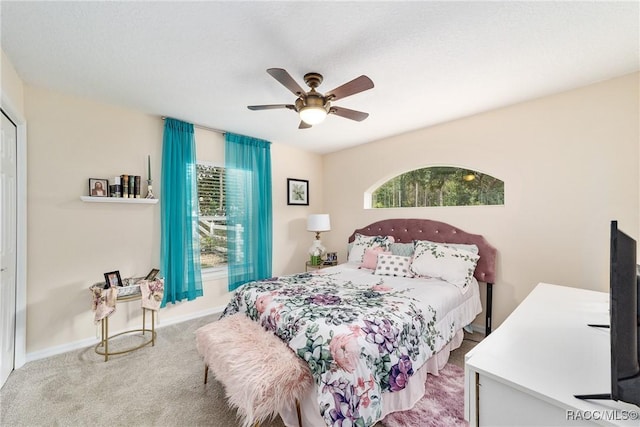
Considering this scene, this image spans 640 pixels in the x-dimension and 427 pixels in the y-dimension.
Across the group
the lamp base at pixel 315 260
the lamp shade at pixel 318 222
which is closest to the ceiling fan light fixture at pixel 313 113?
the lamp shade at pixel 318 222

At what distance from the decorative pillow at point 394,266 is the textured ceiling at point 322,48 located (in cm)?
→ 168

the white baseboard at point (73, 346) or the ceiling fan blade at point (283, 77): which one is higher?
the ceiling fan blade at point (283, 77)

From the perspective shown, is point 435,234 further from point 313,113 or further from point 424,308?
point 313,113

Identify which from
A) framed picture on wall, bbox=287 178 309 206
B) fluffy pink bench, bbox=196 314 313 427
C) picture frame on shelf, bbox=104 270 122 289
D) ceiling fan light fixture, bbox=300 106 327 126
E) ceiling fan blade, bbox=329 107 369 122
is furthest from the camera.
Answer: framed picture on wall, bbox=287 178 309 206

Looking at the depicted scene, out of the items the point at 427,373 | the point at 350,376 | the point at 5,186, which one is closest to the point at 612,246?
the point at 350,376

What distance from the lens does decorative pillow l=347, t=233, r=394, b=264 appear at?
361 cm

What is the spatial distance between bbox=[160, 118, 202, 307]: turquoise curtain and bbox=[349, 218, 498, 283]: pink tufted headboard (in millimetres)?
2345

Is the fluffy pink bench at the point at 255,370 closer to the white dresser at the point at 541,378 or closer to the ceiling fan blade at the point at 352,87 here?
the white dresser at the point at 541,378

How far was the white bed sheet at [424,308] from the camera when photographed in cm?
170

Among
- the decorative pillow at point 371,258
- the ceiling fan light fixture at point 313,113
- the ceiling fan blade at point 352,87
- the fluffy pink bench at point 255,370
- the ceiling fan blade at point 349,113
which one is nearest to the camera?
the fluffy pink bench at point 255,370

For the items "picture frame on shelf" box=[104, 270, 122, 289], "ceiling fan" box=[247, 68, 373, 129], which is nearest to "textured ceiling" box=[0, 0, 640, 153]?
"ceiling fan" box=[247, 68, 373, 129]

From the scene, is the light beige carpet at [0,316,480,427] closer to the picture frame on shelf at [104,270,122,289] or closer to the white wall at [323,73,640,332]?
the picture frame on shelf at [104,270,122,289]

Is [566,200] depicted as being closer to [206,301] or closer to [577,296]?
[577,296]
